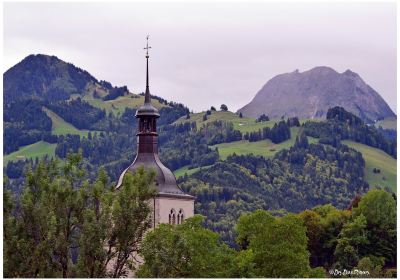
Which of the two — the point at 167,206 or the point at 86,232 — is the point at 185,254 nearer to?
the point at 86,232

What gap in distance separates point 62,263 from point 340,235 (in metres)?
61.3


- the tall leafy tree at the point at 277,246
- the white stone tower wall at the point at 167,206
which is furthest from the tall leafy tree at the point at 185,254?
the white stone tower wall at the point at 167,206

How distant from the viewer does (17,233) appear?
6272 cm

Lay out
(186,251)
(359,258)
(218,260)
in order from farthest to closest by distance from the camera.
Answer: (359,258)
(218,260)
(186,251)

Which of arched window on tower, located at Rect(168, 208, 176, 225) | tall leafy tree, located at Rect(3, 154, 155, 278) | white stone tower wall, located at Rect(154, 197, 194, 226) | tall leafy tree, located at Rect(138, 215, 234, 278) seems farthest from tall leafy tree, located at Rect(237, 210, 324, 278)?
tall leafy tree, located at Rect(3, 154, 155, 278)

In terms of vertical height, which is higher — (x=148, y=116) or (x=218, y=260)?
(x=148, y=116)

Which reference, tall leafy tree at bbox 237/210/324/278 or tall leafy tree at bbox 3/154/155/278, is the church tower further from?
tall leafy tree at bbox 3/154/155/278

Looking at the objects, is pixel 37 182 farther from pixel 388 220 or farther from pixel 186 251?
pixel 388 220

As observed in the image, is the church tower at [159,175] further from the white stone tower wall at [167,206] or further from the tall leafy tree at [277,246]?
the tall leafy tree at [277,246]

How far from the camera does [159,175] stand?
311 ft

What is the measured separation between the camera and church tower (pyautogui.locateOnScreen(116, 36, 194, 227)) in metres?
94.9

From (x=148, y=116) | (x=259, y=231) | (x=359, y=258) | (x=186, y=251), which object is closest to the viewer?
(x=186, y=251)

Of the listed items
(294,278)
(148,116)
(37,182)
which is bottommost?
(294,278)

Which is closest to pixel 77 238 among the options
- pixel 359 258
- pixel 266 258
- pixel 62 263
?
pixel 62 263
